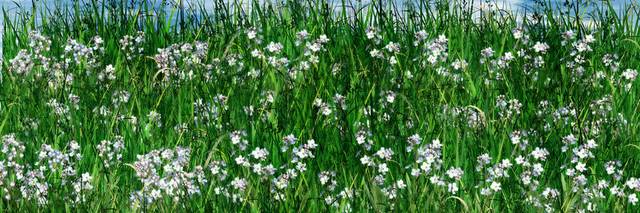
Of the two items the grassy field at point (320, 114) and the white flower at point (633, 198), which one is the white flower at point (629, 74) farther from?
the white flower at point (633, 198)

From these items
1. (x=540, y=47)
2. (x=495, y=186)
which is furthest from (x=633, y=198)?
(x=540, y=47)

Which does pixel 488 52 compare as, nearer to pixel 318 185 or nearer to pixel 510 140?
pixel 510 140

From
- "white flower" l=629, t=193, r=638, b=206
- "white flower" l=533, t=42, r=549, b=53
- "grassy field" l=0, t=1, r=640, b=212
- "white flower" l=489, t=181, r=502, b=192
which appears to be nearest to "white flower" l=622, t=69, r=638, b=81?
"grassy field" l=0, t=1, r=640, b=212

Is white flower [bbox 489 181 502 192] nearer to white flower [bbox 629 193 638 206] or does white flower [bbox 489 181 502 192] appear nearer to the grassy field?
the grassy field

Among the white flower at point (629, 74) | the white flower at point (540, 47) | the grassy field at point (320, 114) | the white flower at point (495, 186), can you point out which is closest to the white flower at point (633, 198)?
the grassy field at point (320, 114)

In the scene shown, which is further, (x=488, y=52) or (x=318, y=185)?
(x=488, y=52)

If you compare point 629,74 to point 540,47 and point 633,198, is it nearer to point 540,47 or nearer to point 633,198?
point 540,47

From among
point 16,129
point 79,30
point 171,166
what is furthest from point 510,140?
point 79,30

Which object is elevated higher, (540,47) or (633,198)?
(540,47)

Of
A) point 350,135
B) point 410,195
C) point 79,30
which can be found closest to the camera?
point 410,195
